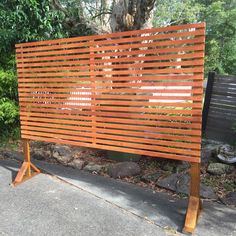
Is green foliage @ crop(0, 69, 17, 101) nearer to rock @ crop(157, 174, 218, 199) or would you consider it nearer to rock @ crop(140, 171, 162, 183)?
rock @ crop(140, 171, 162, 183)

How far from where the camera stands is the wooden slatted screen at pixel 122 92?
2.59 m

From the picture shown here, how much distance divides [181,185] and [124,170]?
834 millimetres

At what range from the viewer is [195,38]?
247 cm

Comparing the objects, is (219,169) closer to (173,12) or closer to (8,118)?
(8,118)

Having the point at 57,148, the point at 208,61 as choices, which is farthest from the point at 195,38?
→ the point at 208,61

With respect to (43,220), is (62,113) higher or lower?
higher

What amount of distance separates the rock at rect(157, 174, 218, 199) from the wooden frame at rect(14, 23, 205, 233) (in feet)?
2.13

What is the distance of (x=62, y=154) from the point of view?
4730 millimetres

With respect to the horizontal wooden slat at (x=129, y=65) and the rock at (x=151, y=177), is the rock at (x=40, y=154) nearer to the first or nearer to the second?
the horizontal wooden slat at (x=129, y=65)

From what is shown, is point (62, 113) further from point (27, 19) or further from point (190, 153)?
point (27, 19)

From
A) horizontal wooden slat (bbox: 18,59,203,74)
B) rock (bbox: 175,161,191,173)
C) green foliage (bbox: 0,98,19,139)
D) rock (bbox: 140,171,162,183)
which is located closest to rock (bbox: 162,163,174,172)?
rock (bbox: 175,161,191,173)

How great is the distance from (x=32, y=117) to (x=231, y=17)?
22287 mm

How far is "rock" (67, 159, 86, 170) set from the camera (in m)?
4.37

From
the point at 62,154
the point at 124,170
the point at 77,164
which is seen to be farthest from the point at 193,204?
the point at 62,154
